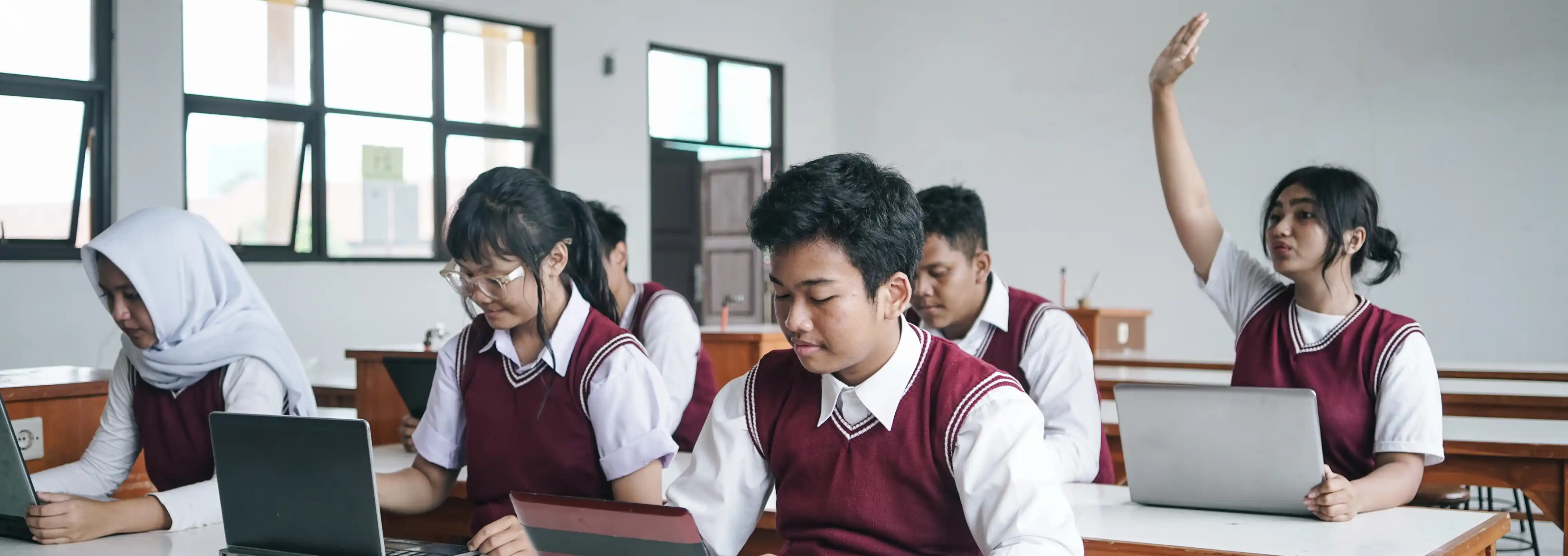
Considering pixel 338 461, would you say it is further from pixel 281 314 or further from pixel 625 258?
pixel 281 314

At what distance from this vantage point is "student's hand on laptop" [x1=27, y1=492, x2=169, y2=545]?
171 cm

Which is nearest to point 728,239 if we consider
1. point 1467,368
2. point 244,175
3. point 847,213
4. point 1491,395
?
point 244,175

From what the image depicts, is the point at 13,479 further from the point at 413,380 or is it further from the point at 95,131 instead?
the point at 95,131

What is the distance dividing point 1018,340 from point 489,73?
5171mm

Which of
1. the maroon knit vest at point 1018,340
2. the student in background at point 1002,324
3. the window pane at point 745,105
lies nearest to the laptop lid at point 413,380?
the student in background at point 1002,324

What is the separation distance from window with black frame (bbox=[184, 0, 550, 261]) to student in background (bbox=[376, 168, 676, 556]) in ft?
14.3

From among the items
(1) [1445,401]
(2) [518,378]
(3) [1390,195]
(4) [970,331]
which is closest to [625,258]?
(4) [970,331]

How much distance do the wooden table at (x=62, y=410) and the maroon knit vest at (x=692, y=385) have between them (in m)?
1.07

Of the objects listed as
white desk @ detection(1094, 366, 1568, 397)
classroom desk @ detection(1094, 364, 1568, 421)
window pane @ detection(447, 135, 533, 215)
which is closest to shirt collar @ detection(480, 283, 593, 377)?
classroom desk @ detection(1094, 364, 1568, 421)

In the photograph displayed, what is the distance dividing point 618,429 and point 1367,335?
1.18 metres

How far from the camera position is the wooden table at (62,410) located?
7.77 feet

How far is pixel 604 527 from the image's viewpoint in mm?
1164

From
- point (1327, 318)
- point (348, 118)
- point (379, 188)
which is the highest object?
point (348, 118)

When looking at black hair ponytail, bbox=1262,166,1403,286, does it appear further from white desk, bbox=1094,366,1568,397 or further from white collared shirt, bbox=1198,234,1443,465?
white desk, bbox=1094,366,1568,397
